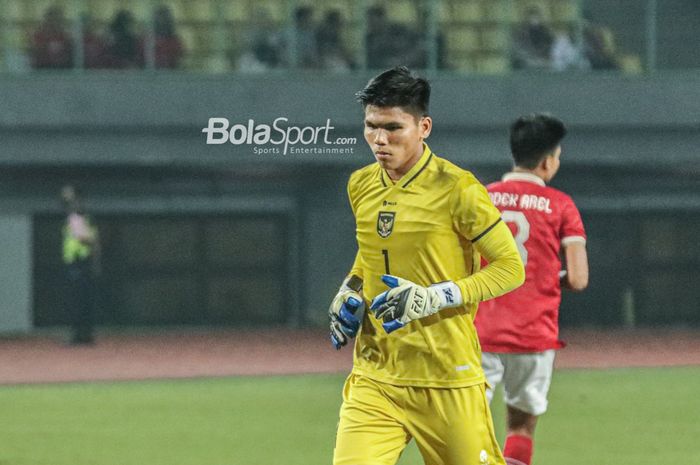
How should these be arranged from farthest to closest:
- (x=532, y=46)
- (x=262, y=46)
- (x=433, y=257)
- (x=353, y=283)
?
1. (x=532, y=46)
2. (x=262, y=46)
3. (x=353, y=283)
4. (x=433, y=257)

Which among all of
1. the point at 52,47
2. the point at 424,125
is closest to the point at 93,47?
the point at 52,47

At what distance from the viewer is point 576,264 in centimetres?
704

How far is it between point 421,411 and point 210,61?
16816 millimetres

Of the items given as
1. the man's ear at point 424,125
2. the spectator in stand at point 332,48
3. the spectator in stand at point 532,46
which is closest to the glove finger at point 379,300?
the man's ear at point 424,125

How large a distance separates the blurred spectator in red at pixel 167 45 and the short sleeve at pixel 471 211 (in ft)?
55.0

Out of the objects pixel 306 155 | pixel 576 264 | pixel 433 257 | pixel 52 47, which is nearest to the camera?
pixel 433 257

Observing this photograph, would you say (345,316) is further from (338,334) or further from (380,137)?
(380,137)

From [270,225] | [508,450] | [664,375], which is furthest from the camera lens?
[270,225]

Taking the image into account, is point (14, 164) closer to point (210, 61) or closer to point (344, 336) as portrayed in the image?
point (210, 61)

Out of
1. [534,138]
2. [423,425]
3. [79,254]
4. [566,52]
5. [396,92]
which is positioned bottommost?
[79,254]

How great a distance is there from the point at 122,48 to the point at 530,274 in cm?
1550

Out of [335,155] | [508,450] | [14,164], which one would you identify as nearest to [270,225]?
[335,155]

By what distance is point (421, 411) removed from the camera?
543 cm

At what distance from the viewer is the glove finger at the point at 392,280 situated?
517cm
